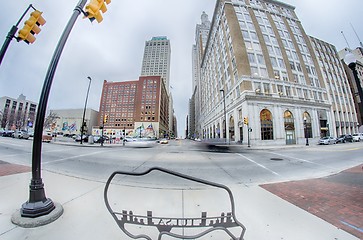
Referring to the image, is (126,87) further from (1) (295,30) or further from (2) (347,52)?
(2) (347,52)

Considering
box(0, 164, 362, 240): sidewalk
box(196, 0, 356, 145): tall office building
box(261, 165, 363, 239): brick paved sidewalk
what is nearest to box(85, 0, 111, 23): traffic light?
box(0, 164, 362, 240): sidewalk

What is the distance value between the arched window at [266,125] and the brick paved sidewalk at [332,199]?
79.1 ft

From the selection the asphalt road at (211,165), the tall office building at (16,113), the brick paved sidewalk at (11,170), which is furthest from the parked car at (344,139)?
the tall office building at (16,113)

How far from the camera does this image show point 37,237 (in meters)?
1.99

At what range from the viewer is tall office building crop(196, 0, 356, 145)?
27766mm

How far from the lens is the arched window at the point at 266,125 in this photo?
27.3 meters

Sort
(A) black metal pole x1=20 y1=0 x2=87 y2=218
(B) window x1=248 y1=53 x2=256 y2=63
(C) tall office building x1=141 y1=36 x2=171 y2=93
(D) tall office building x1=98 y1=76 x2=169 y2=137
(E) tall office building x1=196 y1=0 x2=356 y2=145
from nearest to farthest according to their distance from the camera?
(A) black metal pole x1=20 y1=0 x2=87 y2=218 < (E) tall office building x1=196 y1=0 x2=356 y2=145 < (B) window x1=248 y1=53 x2=256 y2=63 < (D) tall office building x1=98 y1=76 x2=169 y2=137 < (C) tall office building x1=141 y1=36 x2=171 y2=93

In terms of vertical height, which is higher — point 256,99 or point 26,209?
point 256,99

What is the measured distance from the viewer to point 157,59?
13775cm

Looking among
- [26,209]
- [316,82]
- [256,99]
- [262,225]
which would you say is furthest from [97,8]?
[316,82]

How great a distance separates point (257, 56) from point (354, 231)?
3633cm

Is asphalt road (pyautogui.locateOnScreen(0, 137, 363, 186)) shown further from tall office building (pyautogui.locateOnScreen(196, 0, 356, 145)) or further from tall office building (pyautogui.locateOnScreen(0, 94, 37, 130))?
tall office building (pyautogui.locateOnScreen(0, 94, 37, 130))

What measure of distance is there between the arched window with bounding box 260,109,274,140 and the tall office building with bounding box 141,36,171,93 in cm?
11369

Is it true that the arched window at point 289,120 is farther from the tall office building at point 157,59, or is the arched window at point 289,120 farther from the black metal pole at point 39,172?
the tall office building at point 157,59
